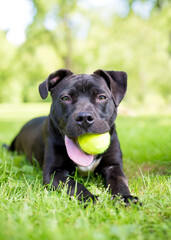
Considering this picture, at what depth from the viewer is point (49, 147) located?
3.32 m

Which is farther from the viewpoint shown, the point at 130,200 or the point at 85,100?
the point at 85,100

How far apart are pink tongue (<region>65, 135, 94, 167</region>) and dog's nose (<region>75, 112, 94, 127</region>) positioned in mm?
380

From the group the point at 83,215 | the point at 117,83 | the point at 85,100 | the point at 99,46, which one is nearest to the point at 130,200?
the point at 83,215

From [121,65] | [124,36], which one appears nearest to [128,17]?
[124,36]

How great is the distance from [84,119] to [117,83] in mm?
834

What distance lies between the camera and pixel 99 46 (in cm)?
2391

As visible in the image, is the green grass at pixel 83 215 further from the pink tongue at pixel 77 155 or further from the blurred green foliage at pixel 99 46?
the blurred green foliage at pixel 99 46

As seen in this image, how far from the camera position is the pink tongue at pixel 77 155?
2.94 m

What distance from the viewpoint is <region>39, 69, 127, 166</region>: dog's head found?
282 cm

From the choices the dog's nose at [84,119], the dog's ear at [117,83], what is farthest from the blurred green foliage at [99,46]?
the dog's nose at [84,119]

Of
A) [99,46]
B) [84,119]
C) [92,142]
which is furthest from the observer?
[99,46]

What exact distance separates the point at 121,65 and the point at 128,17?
15.6 feet

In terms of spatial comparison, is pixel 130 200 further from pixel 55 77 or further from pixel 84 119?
pixel 55 77

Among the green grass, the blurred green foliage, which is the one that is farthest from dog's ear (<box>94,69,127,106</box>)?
the blurred green foliage
